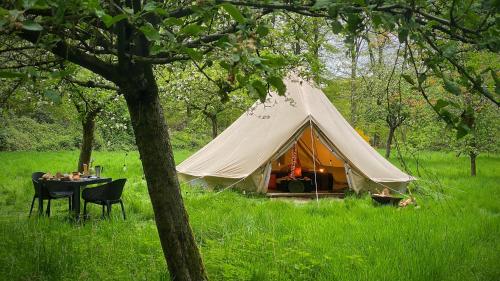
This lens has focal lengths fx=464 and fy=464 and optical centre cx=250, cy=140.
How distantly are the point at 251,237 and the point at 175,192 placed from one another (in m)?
2.00

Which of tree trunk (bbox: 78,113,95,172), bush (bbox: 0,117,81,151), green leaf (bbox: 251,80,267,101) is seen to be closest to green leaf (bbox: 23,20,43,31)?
green leaf (bbox: 251,80,267,101)

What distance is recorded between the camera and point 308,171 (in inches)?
435

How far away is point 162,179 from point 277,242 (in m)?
1.92

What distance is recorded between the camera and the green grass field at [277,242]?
3.89 m

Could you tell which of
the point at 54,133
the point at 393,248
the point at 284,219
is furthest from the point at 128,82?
the point at 54,133

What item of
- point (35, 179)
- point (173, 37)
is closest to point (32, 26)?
point (173, 37)

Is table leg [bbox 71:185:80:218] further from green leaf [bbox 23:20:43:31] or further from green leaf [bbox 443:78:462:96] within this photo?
green leaf [bbox 443:78:462:96]

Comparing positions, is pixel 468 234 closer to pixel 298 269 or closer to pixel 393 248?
pixel 393 248

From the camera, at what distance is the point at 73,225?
5707mm

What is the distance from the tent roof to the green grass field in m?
1.48

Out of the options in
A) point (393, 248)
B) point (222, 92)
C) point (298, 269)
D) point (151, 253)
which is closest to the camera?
point (222, 92)

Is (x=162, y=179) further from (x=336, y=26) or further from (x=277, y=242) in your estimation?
(x=336, y=26)

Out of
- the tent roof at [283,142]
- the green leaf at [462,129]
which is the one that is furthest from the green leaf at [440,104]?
the tent roof at [283,142]

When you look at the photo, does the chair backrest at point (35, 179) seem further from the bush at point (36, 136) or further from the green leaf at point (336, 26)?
the bush at point (36, 136)
